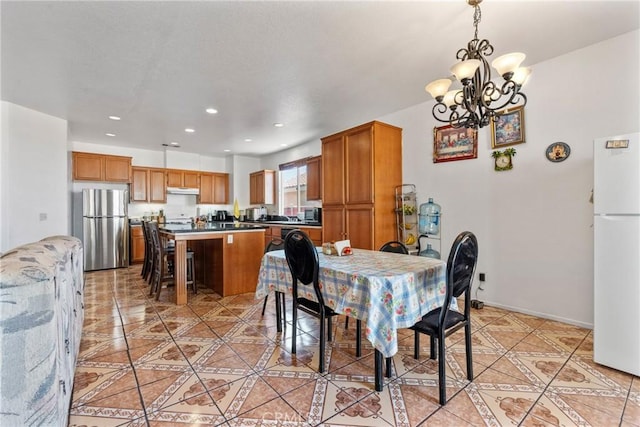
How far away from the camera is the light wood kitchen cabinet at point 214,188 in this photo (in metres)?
7.22

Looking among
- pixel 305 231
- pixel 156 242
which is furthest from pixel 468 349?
pixel 156 242

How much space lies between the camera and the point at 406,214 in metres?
4.06

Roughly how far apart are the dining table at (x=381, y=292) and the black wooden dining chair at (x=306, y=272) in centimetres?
5

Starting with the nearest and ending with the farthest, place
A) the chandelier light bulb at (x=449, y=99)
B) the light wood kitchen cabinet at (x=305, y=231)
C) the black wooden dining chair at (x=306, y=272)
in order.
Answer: the black wooden dining chair at (x=306, y=272) < the chandelier light bulb at (x=449, y=99) < the light wood kitchen cabinet at (x=305, y=231)

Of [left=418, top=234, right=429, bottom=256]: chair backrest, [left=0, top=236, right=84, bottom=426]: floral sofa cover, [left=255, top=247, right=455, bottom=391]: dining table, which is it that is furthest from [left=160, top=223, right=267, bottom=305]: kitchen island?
[left=0, top=236, right=84, bottom=426]: floral sofa cover

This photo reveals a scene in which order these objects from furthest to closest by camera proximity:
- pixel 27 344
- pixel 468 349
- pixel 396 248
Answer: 1. pixel 396 248
2. pixel 468 349
3. pixel 27 344

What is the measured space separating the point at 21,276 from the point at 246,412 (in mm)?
1230

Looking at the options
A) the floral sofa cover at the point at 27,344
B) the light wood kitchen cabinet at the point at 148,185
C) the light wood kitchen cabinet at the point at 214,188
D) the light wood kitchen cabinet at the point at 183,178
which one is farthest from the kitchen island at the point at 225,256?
the light wood kitchen cabinet at the point at 214,188

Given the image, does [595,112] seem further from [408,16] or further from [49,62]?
[49,62]

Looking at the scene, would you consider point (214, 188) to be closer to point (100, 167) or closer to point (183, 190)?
point (183, 190)

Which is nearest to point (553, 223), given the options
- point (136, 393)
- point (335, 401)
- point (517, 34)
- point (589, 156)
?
point (589, 156)

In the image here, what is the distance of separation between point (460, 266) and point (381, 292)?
499 mm

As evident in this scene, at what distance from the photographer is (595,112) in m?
2.62
